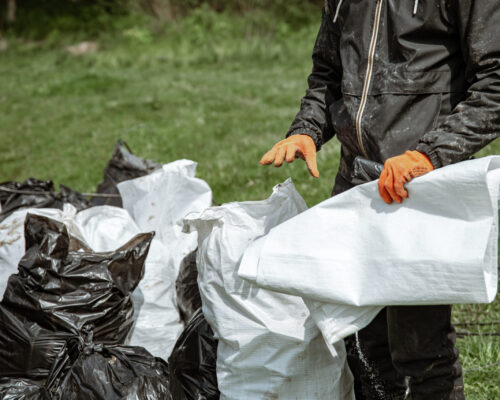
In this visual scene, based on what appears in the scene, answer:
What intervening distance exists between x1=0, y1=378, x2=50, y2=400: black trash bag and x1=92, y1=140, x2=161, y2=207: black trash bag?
169 cm

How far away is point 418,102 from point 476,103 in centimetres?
22

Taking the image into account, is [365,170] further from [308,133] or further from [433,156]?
[308,133]

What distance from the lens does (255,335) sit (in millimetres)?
2207

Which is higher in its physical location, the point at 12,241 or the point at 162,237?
the point at 12,241

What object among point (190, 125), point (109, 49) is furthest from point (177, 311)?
point (109, 49)

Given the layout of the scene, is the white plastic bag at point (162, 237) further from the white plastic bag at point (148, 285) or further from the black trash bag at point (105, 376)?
the black trash bag at point (105, 376)

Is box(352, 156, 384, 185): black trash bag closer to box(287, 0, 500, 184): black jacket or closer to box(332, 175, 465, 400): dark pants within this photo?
box(287, 0, 500, 184): black jacket

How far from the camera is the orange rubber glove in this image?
1752mm

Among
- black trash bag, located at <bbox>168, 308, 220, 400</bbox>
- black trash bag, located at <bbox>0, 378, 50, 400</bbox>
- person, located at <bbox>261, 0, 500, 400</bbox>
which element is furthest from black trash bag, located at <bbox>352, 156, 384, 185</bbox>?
black trash bag, located at <bbox>0, 378, 50, 400</bbox>

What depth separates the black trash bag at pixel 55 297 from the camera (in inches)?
97.0

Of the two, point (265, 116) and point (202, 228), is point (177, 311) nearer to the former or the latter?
point (202, 228)

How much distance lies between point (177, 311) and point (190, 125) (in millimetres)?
4199

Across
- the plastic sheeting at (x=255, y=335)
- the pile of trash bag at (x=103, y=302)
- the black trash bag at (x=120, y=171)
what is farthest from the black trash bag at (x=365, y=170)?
the black trash bag at (x=120, y=171)

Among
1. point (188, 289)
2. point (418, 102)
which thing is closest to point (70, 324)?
point (188, 289)
